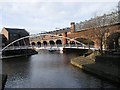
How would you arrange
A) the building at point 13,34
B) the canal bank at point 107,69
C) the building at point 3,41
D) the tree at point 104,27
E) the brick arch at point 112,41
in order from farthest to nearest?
the building at point 13,34 < the building at point 3,41 < the brick arch at point 112,41 < the tree at point 104,27 < the canal bank at point 107,69

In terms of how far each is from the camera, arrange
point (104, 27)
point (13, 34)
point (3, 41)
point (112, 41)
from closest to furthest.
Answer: point (104, 27), point (112, 41), point (3, 41), point (13, 34)

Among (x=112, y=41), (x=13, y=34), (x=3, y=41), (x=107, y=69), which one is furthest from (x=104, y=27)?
(x=13, y=34)

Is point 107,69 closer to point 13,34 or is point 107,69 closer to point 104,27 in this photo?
point 104,27

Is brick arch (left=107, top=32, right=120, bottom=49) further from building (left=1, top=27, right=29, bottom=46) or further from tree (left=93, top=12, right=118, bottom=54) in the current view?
building (left=1, top=27, right=29, bottom=46)

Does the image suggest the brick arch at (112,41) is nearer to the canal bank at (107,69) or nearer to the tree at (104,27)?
the tree at (104,27)

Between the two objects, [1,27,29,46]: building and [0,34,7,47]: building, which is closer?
[0,34,7,47]: building

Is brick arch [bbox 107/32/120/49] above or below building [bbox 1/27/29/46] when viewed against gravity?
below

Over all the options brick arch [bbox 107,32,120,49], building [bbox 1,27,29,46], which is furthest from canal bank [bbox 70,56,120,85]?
building [bbox 1,27,29,46]

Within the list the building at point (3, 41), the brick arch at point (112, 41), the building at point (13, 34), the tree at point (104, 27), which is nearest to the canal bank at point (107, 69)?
the tree at point (104, 27)

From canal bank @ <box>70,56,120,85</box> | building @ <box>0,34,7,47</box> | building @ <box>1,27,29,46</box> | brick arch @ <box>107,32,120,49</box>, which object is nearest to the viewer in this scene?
canal bank @ <box>70,56,120,85</box>

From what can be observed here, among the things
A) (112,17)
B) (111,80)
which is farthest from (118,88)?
(112,17)

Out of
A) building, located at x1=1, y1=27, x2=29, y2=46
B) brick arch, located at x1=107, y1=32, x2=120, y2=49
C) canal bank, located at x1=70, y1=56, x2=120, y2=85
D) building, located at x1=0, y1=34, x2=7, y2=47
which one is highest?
building, located at x1=1, y1=27, x2=29, y2=46

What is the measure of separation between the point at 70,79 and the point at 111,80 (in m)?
6.01

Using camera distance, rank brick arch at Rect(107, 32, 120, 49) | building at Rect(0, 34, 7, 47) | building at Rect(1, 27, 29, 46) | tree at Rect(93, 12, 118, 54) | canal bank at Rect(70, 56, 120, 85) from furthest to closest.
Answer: building at Rect(1, 27, 29, 46) < building at Rect(0, 34, 7, 47) < brick arch at Rect(107, 32, 120, 49) < tree at Rect(93, 12, 118, 54) < canal bank at Rect(70, 56, 120, 85)
